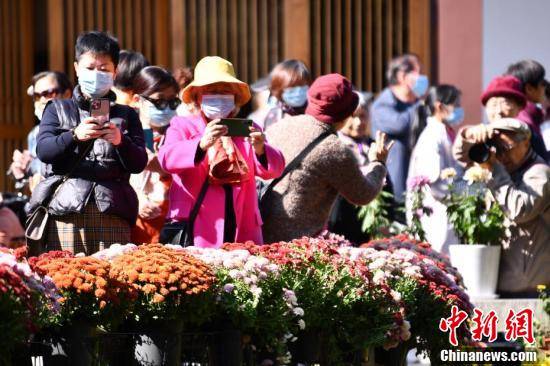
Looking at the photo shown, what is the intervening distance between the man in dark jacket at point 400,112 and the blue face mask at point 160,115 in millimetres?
3157

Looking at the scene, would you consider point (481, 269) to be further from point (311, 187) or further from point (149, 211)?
point (149, 211)

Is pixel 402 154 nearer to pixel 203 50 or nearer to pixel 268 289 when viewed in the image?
pixel 203 50

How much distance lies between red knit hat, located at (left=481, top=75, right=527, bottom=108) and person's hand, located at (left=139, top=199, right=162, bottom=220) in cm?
276

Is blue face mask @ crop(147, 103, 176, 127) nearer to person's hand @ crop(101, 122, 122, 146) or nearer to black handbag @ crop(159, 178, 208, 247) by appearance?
black handbag @ crop(159, 178, 208, 247)

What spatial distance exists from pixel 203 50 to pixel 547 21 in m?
3.14

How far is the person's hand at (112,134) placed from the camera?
20.1 feet

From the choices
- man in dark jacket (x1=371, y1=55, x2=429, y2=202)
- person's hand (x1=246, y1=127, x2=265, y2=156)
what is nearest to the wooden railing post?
man in dark jacket (x1=371, y1=55, x2=429, y2=202)

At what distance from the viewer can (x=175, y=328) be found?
208 inches

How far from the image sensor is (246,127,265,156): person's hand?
21.7 feet

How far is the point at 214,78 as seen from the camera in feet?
22.3

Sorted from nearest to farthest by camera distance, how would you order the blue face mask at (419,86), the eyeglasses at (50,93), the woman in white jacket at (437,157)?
the eyeglasses at (50,93), the woman in white jacket at (437,157), the blue face mask at (419,86)

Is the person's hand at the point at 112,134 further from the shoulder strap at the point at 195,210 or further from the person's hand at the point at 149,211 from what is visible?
the person's hand at the point at 149,211

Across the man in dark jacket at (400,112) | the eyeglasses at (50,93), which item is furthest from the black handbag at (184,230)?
the man in dark jacket at (400,112)

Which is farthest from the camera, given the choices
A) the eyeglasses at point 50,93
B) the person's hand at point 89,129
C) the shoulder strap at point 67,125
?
the eyeglasses at point 50,93
